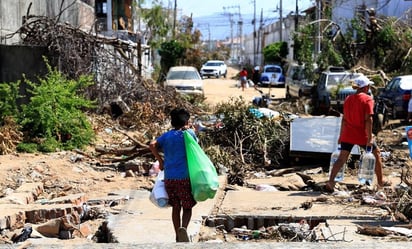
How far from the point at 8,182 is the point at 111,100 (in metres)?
8.67

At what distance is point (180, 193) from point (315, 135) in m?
6.68

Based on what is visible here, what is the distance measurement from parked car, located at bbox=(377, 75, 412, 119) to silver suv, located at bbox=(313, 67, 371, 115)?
4.58 ft

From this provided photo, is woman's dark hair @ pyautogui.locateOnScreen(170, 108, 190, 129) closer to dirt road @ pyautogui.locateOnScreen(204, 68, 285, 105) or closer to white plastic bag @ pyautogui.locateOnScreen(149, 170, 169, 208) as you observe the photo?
white plastic bag @ pyautogui.locateOnScreen(149, 170, 169, 208)

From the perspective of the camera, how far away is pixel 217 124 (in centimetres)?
1334

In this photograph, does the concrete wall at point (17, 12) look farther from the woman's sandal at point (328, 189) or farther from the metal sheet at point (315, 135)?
the woman's sandal at point (328, 189)

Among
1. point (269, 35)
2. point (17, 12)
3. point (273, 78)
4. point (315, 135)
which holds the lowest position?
point (315, 135)

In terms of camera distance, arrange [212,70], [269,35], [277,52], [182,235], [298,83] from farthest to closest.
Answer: [269,35] < [212,70] < [277,52] < [298,83] < [182,235]

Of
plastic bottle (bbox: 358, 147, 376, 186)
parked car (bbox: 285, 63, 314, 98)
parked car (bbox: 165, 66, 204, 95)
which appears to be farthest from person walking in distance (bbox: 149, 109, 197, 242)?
parked car (bbox: 285, 63, 314, 98)

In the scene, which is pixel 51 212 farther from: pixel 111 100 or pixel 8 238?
pixel 111 100

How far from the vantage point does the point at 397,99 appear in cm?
1886

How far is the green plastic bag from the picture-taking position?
236 inches

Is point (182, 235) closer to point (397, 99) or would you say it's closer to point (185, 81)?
point (397, 99)

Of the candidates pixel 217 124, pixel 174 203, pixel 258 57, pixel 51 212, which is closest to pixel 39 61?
pixel 217 124

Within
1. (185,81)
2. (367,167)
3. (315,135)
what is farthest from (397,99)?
(185,81)
